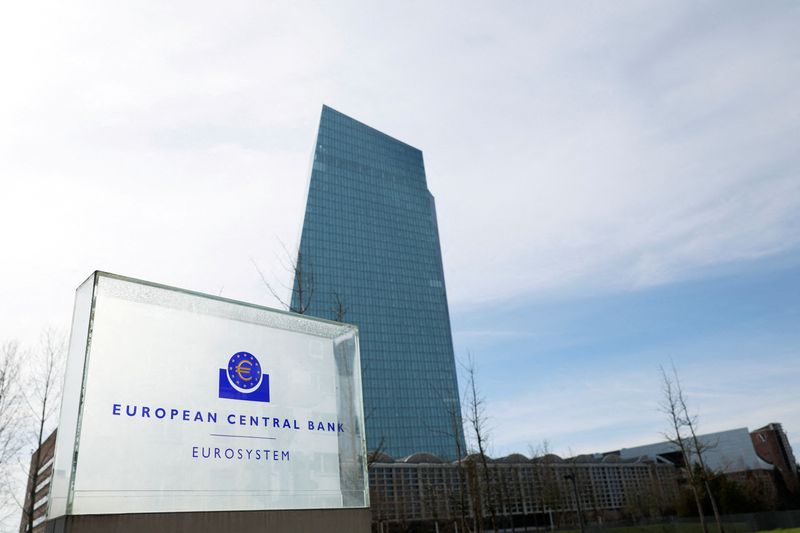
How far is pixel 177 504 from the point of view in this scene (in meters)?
4.33

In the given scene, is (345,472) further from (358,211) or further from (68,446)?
(358,211)

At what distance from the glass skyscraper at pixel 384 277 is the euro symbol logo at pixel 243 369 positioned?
8172cm

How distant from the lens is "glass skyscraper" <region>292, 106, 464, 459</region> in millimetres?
97000

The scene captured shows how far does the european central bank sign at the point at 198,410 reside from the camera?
13.6 feet

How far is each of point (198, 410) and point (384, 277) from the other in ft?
337

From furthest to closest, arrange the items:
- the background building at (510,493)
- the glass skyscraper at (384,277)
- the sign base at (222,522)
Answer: the glass skyscraper at (384,277), the background building at (510,493), the sign base at (222,522)

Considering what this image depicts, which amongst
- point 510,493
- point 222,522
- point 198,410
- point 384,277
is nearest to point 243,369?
point 198,410

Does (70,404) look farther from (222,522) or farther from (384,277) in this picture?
(384,277)

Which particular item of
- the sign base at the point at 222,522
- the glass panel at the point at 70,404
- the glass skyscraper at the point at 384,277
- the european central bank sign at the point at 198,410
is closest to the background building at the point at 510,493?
the glass skyscraper at the point at 384,277

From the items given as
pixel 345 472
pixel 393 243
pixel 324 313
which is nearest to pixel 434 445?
pixel 324 313

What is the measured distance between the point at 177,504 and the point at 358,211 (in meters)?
106

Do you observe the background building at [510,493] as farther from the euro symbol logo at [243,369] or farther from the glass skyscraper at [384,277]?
the euro symbol logo at [243,369]

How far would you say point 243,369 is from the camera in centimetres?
506

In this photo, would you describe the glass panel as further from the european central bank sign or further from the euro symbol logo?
the euro symbol logo
